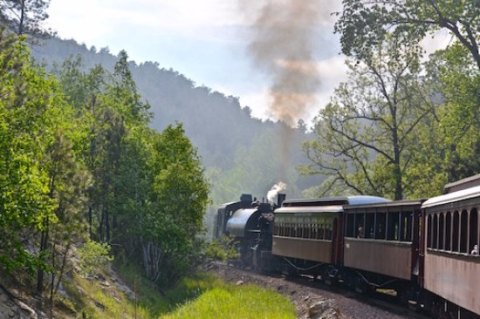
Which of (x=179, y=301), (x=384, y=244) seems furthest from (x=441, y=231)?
(x=179, y=301)

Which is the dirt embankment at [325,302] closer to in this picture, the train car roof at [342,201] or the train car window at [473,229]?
the train car roof at [342,201]

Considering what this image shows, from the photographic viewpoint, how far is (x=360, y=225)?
28.5 metres

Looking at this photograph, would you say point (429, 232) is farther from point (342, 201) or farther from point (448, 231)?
point (342, 201)

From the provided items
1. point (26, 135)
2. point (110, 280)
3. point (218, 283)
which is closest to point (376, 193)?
point (218, 283)

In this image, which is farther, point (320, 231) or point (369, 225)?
point (320, 231)

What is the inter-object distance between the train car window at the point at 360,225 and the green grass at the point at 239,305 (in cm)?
347

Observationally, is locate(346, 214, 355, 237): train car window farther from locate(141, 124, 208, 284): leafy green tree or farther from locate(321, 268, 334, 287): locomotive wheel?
locate(141, 124, 208, 284): leafy green tree

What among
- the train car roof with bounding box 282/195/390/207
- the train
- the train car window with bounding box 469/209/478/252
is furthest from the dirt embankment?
the train car window with bounding box 469/209/478/252

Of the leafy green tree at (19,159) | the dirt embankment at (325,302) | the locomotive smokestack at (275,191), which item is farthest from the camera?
the locomotive smokestack at (275,191)

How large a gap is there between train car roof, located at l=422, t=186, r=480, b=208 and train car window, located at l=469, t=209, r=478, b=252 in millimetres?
331

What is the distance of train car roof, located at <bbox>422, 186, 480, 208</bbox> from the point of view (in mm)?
14639

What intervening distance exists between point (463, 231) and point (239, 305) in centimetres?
1361

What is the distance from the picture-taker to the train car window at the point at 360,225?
28.0 meters

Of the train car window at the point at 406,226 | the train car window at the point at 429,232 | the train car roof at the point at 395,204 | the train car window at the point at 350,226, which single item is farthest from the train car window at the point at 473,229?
the train car window at the point at 350,226
